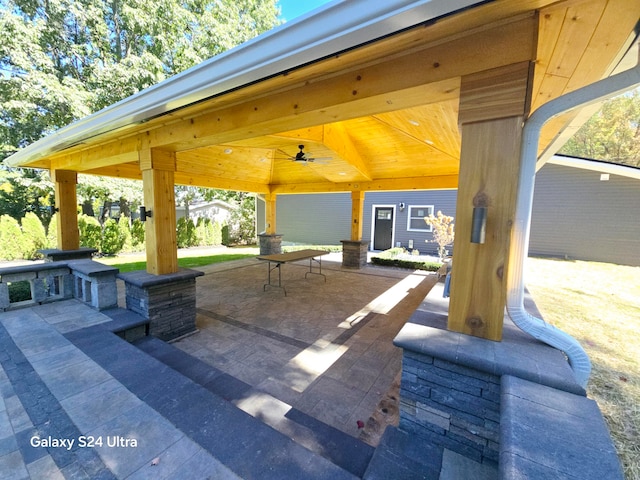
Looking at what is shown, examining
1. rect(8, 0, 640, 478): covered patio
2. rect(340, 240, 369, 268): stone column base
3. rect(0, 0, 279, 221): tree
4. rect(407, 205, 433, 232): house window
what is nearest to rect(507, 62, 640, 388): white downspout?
rect(8, 0, 640, 478): covered patio

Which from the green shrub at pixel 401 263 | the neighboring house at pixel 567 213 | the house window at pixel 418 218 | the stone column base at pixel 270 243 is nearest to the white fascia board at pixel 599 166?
the neighboring house at pixel 567 213

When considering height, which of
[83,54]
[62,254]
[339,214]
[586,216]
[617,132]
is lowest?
[62,254]

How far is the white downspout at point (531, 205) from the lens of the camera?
1.30 m

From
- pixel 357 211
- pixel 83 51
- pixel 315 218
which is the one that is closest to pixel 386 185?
pixel 357 211

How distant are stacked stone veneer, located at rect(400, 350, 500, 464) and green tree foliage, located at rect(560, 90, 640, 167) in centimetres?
1669

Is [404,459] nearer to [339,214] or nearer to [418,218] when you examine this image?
[418,218]

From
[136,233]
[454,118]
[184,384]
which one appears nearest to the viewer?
[184,384]

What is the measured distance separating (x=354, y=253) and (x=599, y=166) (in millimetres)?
8331

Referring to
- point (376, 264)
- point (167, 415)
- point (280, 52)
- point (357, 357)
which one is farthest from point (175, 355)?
point (376, 264)

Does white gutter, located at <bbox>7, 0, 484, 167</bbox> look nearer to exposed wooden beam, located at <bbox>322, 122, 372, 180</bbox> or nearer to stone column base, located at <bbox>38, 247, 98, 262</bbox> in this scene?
exposed wooden beam, located at <bbox>322, 122, 372, 180</bbox>

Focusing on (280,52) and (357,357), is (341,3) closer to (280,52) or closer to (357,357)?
(280,52)

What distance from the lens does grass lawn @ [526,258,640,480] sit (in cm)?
220

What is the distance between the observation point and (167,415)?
1729 mm

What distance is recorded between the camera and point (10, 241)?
28.3 feet
